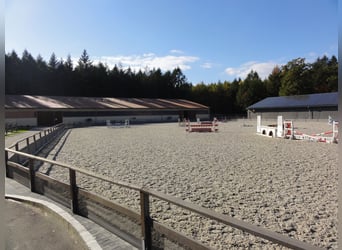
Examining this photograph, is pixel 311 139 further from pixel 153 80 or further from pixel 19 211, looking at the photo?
pixel 153 80

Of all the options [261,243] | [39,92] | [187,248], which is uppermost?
[39,92]

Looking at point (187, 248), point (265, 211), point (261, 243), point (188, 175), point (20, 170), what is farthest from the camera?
point (188, 175)

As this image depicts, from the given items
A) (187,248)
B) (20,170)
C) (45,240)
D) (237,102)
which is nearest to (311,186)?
(187,248)

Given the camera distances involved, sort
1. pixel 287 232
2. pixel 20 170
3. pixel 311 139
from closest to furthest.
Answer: pixel 287 232
pixel 20 170
pixel 311 139

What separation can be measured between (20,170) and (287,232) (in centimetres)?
518

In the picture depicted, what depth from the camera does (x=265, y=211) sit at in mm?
3852

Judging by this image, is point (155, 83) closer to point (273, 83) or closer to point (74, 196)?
point (273, 83)

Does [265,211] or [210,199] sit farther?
[210,199]

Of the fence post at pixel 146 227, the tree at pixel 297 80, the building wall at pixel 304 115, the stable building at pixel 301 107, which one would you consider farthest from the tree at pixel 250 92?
the fence post at pixel 146 227

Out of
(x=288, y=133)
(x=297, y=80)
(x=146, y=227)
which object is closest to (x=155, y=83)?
(x=297, y=80)

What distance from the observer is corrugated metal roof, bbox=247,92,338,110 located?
103 ft

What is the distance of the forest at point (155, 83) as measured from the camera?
1689 inches

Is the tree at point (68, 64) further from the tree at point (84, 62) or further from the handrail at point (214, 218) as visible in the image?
the handrail at point (214, 218)

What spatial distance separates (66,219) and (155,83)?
53.3m
